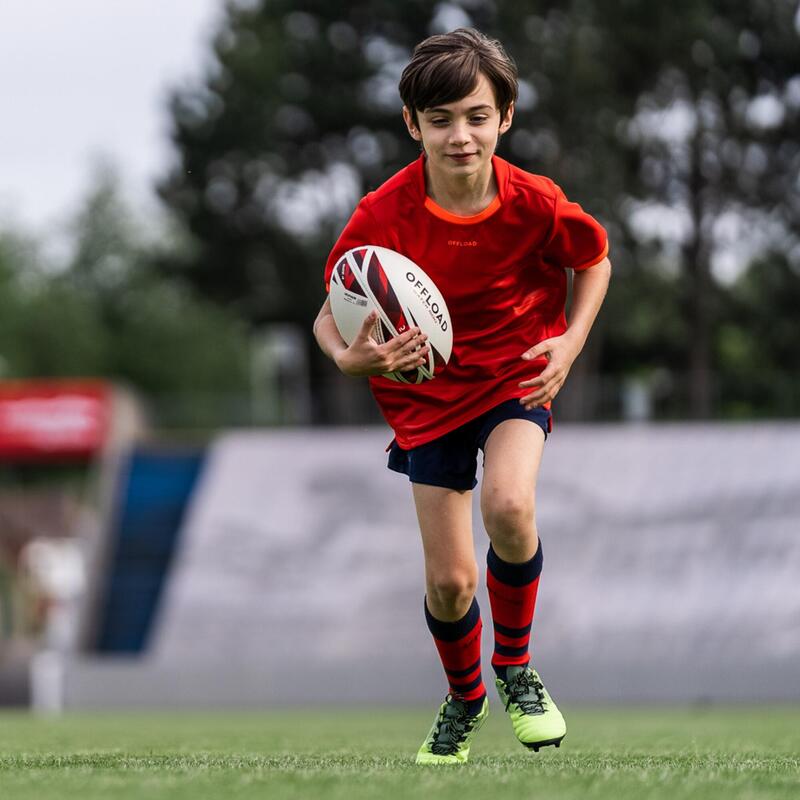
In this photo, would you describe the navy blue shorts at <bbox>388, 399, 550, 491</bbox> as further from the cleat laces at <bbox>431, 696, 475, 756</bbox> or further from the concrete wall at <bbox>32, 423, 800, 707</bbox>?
the concrete wall at <bbox>32, 423, 800, 707</bbox>

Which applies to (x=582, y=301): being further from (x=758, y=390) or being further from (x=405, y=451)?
(x=758, y=390)

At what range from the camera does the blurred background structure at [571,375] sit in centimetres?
1983

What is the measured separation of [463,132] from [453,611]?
1426 mm

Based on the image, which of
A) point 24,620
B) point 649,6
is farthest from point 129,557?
point 24,620

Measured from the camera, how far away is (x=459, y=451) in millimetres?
4902

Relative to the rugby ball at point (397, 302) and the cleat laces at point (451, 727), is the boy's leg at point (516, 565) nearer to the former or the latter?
the cleat laces at point (451, 727)

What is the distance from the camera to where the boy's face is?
4.67 m

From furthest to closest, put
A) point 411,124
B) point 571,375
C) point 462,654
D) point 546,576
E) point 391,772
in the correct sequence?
point 571,375
point 546,576
point 462,654
point 411,124
point 391,772

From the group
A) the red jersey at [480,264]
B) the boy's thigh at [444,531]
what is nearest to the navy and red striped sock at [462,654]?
the boy's thigh at [444,531]

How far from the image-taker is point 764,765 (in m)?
4.41

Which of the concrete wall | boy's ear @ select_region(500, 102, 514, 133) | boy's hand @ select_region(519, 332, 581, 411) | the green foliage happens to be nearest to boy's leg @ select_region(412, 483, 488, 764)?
boy's hand @ select_region(519, 332, 581, 411)

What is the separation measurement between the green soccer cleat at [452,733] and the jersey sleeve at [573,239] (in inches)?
54.4

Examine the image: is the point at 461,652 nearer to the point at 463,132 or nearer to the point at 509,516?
the point at 509,516

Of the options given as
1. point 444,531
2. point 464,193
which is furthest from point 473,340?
point 444,531
